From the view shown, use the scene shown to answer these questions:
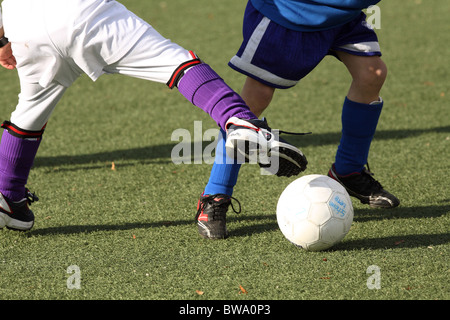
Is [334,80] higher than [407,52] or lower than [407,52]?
lower

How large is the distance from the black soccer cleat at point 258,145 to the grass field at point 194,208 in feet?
1.85

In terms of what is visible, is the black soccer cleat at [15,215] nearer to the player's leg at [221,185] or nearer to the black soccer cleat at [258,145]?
the player's leg at [221,185]

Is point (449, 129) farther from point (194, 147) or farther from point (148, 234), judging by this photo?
point (148, 234)

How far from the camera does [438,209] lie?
3.68 m

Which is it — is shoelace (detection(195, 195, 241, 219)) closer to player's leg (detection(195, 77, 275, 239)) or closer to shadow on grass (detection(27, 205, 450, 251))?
player's leg (detection(195, 77, 275, 239))

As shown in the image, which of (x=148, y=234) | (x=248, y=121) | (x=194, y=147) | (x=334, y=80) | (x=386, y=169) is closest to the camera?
(x=248, y=121)

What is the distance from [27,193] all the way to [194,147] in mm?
1826

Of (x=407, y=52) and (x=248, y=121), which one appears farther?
(x=407, y=52)

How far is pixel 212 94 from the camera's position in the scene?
8.93 ft

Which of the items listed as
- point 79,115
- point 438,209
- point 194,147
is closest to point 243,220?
point 438,209

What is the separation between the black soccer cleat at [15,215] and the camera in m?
3.38

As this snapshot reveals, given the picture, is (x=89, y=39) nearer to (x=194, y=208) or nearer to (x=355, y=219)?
(x=194, y=208)

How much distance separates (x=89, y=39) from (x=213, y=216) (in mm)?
1152
